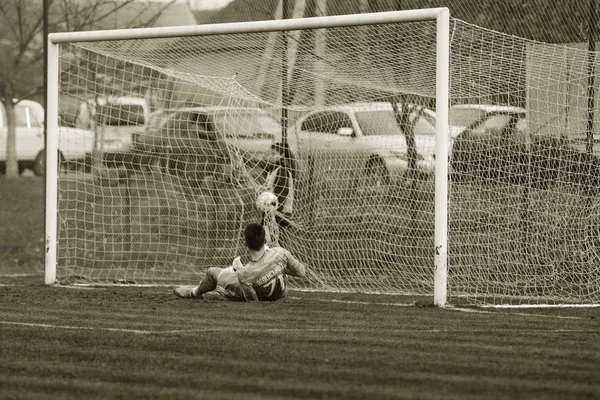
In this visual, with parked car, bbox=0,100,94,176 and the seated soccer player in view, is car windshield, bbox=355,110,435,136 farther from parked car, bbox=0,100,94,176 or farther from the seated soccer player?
parked car, bbox=0,100,94,176

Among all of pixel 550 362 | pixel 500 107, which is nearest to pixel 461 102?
pixel 500 107

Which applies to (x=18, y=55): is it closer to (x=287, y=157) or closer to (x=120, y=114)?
(x=120, y=114)

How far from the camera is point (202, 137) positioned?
42.6 ft

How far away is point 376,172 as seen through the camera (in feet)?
38.7

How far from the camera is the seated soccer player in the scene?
386 inches

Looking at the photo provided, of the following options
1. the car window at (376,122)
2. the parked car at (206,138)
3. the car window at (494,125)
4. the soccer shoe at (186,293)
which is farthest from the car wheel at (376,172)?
the soccer shoe at (186,293)

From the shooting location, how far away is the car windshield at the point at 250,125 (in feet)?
41.0

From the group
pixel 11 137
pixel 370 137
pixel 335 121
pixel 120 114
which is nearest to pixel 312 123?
pixel 335 121

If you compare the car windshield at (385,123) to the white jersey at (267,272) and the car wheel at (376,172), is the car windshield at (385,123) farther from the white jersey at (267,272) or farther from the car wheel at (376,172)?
the white jersey at (267,272)

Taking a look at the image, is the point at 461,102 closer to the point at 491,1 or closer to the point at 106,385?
the point at 491,1

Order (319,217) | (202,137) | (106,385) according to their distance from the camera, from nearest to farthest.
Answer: (106,385) → (319,217) → (202,137)

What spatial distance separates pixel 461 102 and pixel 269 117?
7.58 ft

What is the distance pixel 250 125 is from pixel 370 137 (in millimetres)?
1355

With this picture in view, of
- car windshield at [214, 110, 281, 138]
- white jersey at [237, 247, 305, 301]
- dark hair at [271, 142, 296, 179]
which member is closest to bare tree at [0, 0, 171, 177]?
car windshield at [214, 110, 281, 138]
